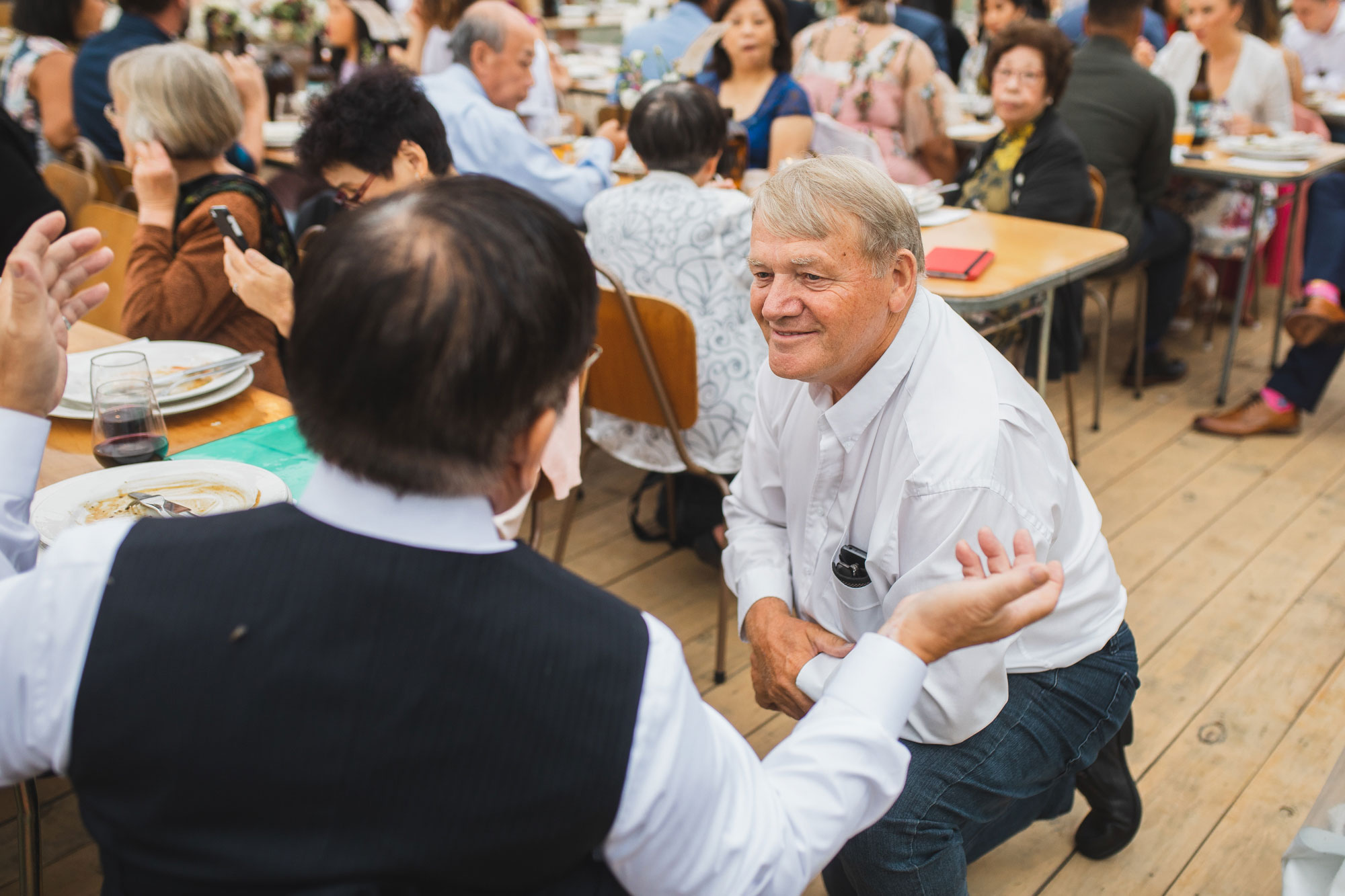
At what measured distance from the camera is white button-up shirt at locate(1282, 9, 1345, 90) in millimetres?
5129

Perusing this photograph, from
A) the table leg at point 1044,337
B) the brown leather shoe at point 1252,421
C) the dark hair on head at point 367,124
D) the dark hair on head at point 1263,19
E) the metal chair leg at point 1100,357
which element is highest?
the dark hair on head at point 1263,19

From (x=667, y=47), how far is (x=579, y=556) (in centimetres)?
252

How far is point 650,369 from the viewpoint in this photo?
2127 mm

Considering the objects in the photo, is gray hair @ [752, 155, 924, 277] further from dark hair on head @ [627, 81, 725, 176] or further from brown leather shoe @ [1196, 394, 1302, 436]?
brown leather shoe @ [1196, 394, 1302, 436]

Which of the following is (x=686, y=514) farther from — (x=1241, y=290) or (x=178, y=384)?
(x=1241, y=290)

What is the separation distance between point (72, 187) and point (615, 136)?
177 centimetres

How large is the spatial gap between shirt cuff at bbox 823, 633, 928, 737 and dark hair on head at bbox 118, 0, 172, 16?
12.2 ft

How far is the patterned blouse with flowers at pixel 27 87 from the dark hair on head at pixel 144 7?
417 mm

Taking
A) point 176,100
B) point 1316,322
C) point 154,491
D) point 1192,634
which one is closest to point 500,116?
point 176,100

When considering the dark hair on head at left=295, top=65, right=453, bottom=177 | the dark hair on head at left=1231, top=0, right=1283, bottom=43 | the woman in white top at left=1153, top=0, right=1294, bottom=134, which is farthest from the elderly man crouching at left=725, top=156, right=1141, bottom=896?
the dark hair on head at left=1231, top=0, right=1283, bottom=43

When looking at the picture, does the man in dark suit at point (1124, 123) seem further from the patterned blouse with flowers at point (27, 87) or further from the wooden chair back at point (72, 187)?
the patterned blouse with flowers at point (27, 87)

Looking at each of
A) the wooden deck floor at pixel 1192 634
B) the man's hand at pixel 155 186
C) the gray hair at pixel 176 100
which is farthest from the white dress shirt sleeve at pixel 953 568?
the gray hair at pixel 176 100

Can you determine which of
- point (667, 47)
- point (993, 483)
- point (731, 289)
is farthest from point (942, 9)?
point (993, 483)

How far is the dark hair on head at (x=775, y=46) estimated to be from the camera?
3.51m
